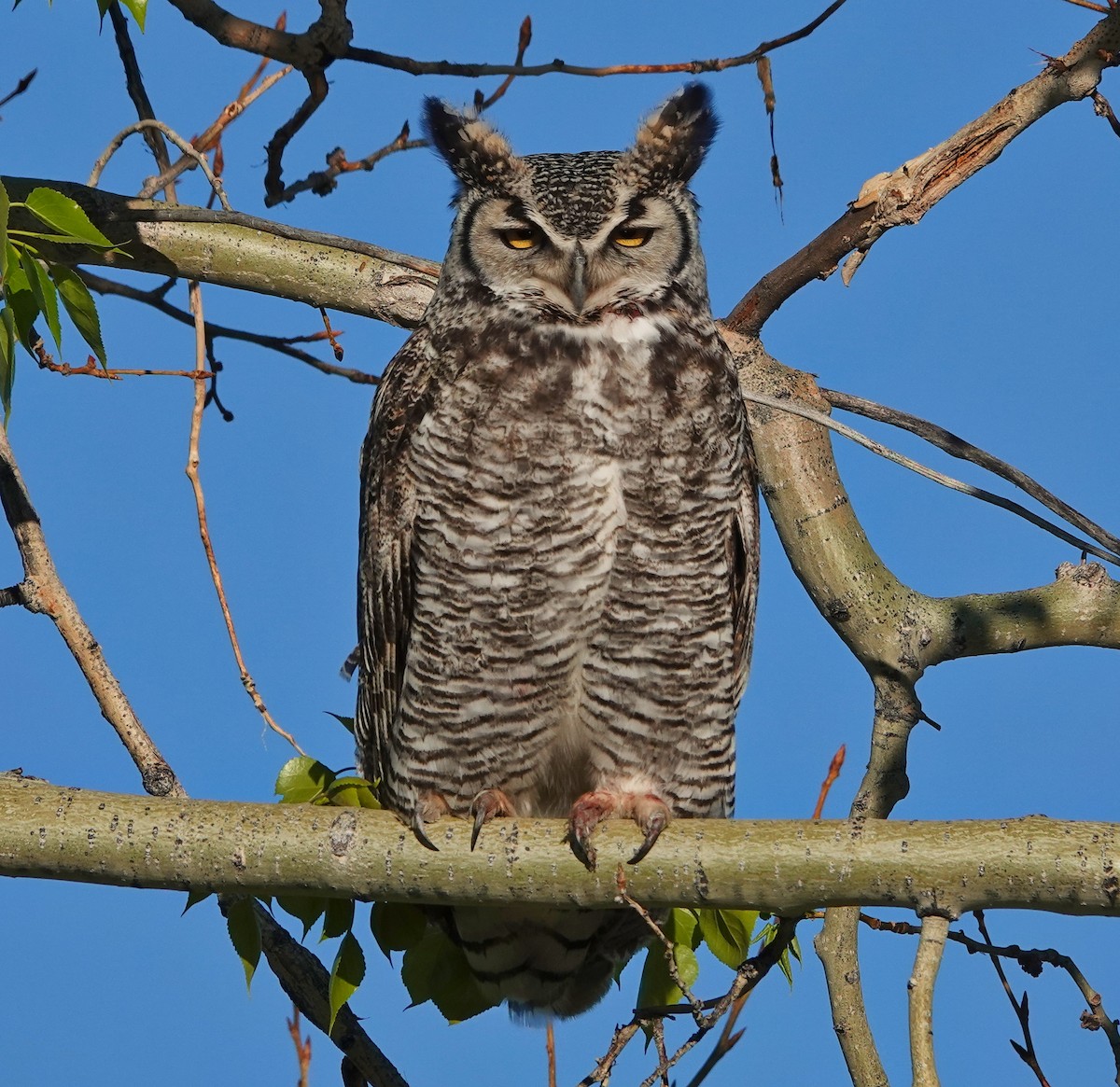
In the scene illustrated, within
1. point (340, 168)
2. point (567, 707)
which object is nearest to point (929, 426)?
point (567, 707)

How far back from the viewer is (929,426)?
2.55 meters

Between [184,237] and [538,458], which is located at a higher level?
[184,237]

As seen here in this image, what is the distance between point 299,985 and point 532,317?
4.76 ft

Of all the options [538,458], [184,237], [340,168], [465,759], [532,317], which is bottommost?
[465,759]

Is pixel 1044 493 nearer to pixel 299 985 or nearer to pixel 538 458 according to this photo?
pixel 538 458

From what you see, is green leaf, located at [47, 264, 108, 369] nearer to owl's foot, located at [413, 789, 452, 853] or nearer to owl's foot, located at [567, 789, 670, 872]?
owl's foot, located at [413, 789, 452, 853]

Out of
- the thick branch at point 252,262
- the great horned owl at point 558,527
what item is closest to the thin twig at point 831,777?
the great horned owl at point 558,527

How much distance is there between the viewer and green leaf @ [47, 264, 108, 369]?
2.54 metres

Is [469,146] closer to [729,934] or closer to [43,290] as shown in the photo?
[43,290]

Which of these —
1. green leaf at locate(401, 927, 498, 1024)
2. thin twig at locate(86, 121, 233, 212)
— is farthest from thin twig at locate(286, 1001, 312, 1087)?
thin twig at locate(86, 121, 233, 212)

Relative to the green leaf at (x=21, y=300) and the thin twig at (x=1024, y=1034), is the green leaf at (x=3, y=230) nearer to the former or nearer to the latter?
the green leaf at (x=21, y=300)

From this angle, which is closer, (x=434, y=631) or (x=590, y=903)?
(x=590, y=903)

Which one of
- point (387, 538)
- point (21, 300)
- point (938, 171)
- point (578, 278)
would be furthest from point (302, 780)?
point (938, 171)

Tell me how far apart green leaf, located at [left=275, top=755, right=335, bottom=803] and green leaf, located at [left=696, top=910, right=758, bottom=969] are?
78cm
